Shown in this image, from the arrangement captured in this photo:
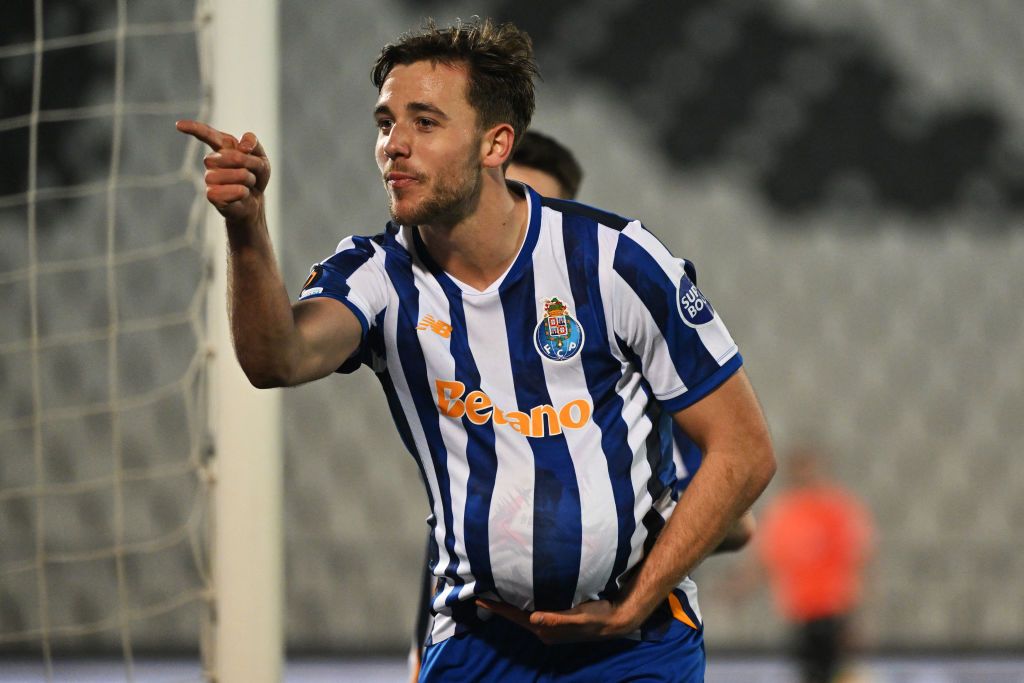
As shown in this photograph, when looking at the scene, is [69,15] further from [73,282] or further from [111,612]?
[111,612]

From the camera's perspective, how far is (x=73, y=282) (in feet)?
19.9

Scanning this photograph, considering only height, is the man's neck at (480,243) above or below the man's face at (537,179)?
below

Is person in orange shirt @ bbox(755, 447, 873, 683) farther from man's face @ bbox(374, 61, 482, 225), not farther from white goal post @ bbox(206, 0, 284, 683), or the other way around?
man's face @ bbox(374, 61, 482, 225)

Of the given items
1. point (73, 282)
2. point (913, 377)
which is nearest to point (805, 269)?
point (913, 377)

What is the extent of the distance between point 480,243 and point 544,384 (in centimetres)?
24

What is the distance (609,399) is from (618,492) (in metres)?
0.14

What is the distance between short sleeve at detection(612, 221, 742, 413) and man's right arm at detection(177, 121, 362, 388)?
47cm

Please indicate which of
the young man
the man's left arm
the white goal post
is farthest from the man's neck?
the white goal post

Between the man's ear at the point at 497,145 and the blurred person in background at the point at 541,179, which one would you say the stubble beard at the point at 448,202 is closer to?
the man's ear at the point at 497,145

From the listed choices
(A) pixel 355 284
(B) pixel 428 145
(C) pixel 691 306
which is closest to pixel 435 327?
(A) pixel 355 284

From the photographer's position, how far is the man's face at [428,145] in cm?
161

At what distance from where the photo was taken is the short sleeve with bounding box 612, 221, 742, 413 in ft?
5.42

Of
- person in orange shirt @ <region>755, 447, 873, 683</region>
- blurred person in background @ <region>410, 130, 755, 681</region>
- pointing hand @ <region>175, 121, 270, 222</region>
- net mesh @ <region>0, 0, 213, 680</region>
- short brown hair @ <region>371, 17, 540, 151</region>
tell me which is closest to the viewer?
pointing hand @ <region>175, 121, 270, 222</region>

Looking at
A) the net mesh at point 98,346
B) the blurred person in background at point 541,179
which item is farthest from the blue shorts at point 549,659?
the net mesh at point 98,346
